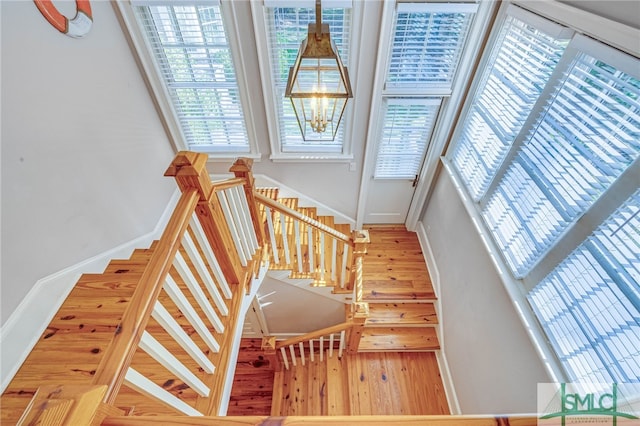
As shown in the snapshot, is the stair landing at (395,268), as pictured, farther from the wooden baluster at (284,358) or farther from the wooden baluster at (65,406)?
the wooden baluster at (65,406)

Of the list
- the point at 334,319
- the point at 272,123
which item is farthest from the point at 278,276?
the point at 272,123

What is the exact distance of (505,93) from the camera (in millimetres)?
1952

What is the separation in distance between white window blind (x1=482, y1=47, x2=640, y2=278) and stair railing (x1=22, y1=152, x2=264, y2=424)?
5.79 feet

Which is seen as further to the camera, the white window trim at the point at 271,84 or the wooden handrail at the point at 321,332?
the wooden handrail at the point at 321,332

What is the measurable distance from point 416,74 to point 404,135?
59 cm

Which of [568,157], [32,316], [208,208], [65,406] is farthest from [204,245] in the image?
[568,157]

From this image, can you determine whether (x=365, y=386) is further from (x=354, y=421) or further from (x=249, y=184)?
(x=354, y=421)

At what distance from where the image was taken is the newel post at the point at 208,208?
1.18 meters

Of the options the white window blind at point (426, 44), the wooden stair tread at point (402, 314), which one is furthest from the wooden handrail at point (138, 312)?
the wooden stair tread at point (402, 314)

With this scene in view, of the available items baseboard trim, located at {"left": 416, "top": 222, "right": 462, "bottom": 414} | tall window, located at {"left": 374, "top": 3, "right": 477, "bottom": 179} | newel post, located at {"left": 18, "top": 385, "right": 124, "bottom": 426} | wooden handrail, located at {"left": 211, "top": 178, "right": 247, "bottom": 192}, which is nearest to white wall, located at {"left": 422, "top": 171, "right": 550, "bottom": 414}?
baseboard trim, located at {"left": 416, "top": 222, "right": 462, "bottom": 414}

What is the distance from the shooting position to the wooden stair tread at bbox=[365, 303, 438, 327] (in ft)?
9.52

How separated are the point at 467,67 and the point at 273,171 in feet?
6.96

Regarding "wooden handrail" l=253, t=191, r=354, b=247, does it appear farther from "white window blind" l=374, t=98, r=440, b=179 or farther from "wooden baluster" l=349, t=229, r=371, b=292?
"white window blind" l=374, t=98, r=440, b=179

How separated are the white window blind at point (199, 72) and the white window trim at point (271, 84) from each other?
0.30 metres
